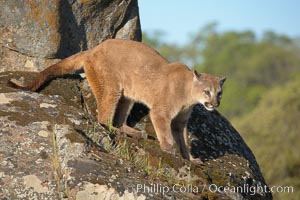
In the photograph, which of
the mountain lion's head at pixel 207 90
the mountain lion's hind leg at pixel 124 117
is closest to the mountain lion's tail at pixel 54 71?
the mountain lion's hind leg at pixel 124 117

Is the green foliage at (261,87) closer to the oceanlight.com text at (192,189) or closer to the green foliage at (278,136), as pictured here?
the green foliage at (278,136)

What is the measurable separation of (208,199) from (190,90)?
274 cm

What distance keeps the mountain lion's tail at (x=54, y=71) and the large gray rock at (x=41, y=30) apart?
41 cm

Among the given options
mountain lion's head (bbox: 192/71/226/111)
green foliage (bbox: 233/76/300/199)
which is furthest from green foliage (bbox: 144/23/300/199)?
mountain lion's head (bbox: 192/71/226/111)

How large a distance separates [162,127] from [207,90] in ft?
3.44

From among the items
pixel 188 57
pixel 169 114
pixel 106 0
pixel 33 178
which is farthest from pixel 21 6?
pixel 188 57

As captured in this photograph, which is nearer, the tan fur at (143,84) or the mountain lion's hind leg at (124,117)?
the mountain lion's hind leg at (124,117)

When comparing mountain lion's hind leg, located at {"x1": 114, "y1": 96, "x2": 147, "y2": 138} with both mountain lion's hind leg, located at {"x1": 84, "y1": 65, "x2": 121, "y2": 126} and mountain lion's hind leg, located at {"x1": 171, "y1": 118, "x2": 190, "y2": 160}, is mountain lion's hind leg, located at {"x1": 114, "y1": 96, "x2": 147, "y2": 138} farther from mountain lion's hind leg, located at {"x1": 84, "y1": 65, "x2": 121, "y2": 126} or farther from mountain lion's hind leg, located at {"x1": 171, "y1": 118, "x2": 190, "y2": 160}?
mountain lion's hind leg, located at {"x1": 171, "y1": 118, "x2": 190, "y2": 160}

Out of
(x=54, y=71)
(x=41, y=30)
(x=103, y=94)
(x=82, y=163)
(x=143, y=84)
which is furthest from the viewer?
(x=143, y=84)

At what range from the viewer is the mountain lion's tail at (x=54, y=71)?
377 inches

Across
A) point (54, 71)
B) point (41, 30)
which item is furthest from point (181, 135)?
point (41, 30)

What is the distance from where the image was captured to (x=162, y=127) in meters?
10.1

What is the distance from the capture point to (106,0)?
1111 centimetres

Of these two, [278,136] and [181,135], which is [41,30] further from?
[278,136]
